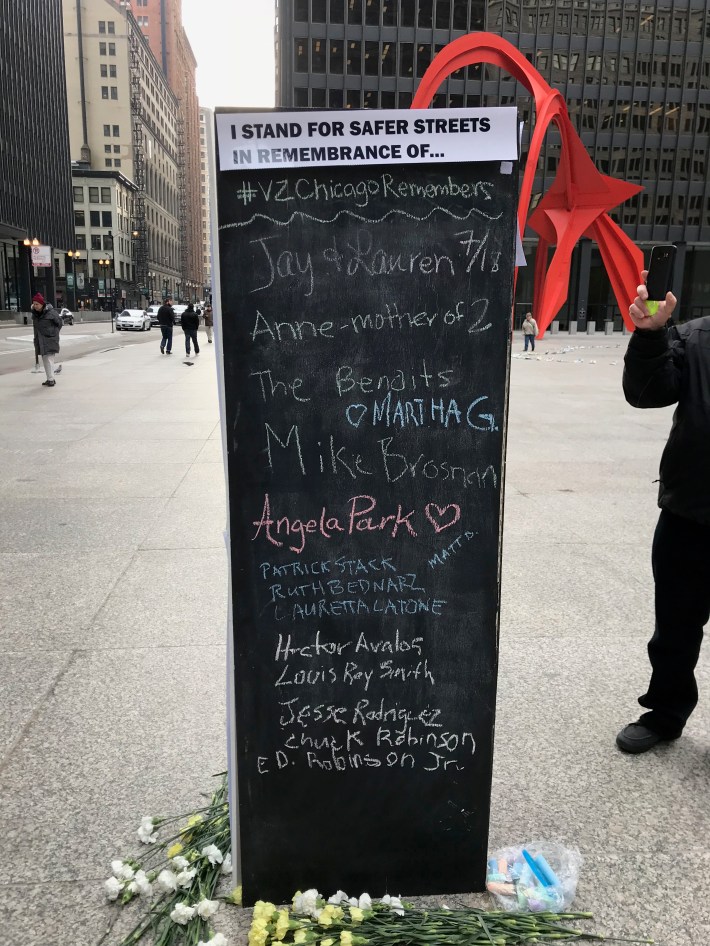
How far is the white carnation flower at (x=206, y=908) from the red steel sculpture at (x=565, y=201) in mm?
4759

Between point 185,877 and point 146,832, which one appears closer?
point 185,877

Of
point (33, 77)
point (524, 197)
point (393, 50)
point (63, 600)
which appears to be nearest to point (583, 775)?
point (63, 600)

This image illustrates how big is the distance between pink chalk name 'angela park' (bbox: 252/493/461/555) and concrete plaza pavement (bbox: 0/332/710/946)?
1142 mm

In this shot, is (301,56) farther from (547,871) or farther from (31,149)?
(547,871)

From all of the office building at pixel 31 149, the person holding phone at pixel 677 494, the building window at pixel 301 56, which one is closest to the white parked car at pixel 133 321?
the office building at pixel 31 149

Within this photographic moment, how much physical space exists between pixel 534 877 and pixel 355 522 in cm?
133

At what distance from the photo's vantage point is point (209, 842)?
2.61 metres

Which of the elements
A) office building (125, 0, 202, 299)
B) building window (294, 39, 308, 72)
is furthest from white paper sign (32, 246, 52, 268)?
Answer: office building (125, 0, 202, 299)

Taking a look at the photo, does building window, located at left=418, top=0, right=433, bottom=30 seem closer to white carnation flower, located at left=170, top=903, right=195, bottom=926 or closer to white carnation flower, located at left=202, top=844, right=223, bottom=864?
white carnation flower, located at left=202, top=844, right=223, bottom=864

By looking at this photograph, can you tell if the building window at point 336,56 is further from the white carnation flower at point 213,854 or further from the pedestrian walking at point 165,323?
the white carnation flower at point 213,854

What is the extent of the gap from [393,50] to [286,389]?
220 ft

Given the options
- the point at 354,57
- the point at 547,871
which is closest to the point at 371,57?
the point at 354,57

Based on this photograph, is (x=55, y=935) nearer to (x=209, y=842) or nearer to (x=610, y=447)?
(x=209, y=842)

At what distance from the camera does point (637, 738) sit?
3305mm
